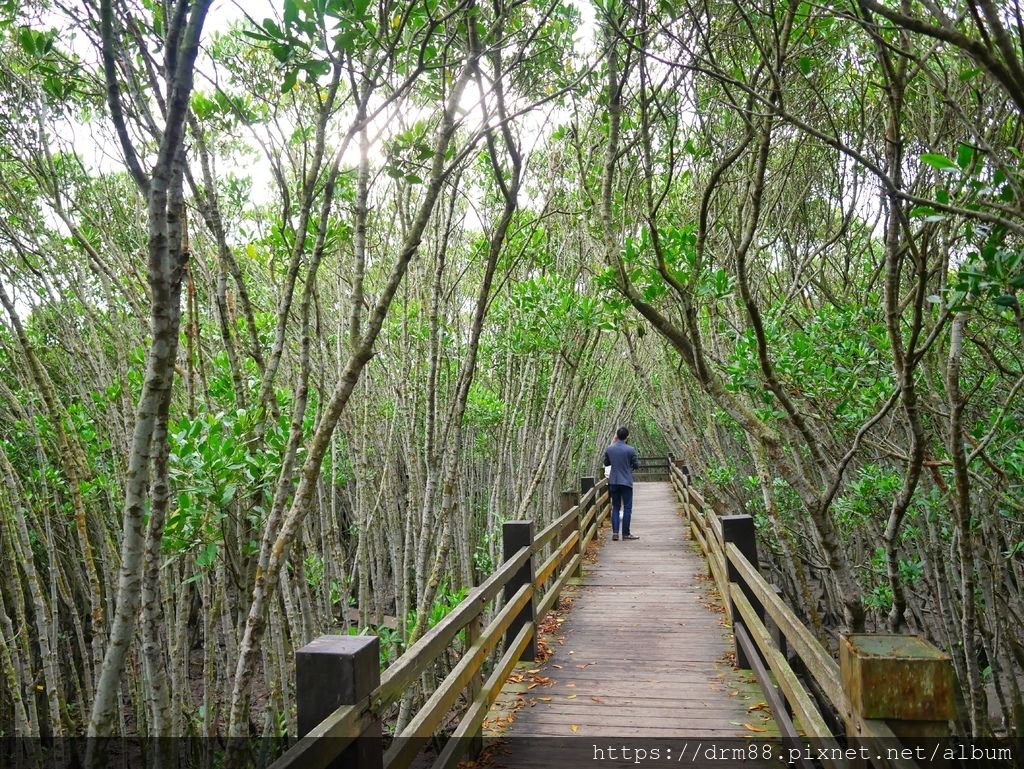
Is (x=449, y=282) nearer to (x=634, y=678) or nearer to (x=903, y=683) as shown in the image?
(x=634, y=678)

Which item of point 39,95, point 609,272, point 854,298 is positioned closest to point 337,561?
point 609,272

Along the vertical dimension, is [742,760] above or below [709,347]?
below

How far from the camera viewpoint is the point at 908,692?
167 cm

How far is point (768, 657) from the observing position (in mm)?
3322

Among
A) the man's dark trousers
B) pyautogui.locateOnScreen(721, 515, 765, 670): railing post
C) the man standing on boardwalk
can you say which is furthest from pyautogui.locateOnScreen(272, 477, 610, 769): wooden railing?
the man's dark trousers

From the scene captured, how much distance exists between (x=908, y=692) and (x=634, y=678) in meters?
3.13

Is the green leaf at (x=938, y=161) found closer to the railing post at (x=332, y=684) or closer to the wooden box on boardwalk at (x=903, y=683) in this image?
the wooden box on boardwalk at (x=903, y=683)

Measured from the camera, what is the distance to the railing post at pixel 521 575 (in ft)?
15.2

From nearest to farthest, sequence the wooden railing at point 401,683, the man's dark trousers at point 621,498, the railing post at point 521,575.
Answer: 1. the wooden railing at point 401,683
2. the railing post at point 521,575
3. the man's dark trousers at point 621,498

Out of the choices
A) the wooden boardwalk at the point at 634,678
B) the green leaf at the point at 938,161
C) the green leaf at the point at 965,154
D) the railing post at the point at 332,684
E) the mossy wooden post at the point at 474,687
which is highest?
the green leaf at the point at 965,154

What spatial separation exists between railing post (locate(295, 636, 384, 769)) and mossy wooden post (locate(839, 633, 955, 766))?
142 centimetres

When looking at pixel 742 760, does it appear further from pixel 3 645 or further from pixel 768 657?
pixel 3 645

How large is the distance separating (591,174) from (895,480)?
4.31 metres

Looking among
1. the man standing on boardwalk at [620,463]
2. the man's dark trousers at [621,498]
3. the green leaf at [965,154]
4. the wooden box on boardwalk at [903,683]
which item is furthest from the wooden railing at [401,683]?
the man's dark trousers at [621,498]
